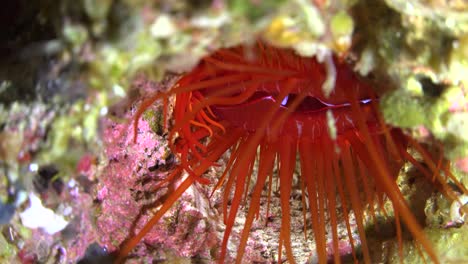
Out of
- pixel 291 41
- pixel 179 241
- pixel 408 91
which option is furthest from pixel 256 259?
pixel 291 41

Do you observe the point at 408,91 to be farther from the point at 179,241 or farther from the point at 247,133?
the point at 179,241

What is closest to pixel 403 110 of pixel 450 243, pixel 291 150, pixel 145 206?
pixel 291 150

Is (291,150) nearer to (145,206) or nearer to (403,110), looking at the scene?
(145,206)

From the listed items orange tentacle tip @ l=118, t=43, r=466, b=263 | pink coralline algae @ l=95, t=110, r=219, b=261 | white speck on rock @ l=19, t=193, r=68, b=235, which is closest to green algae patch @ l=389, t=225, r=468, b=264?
orange tentacle tip @ l=118, t=43, r=466, b=263

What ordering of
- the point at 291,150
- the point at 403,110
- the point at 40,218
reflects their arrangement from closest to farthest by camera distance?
the point at 403,110 < the point at 40,218 < the point at 291,150

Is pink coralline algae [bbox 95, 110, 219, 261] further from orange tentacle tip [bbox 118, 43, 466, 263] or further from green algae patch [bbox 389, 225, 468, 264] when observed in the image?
green algae patch [bbox 389, 225, 468, 264]

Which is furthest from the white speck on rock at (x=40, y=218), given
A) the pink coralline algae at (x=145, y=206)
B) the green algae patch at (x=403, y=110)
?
the green algae patch at (x=403, y=110)

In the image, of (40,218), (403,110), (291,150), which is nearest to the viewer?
(403,110)

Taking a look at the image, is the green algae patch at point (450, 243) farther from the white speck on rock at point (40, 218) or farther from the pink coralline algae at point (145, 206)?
the white speck on rock at point (40, 218)
